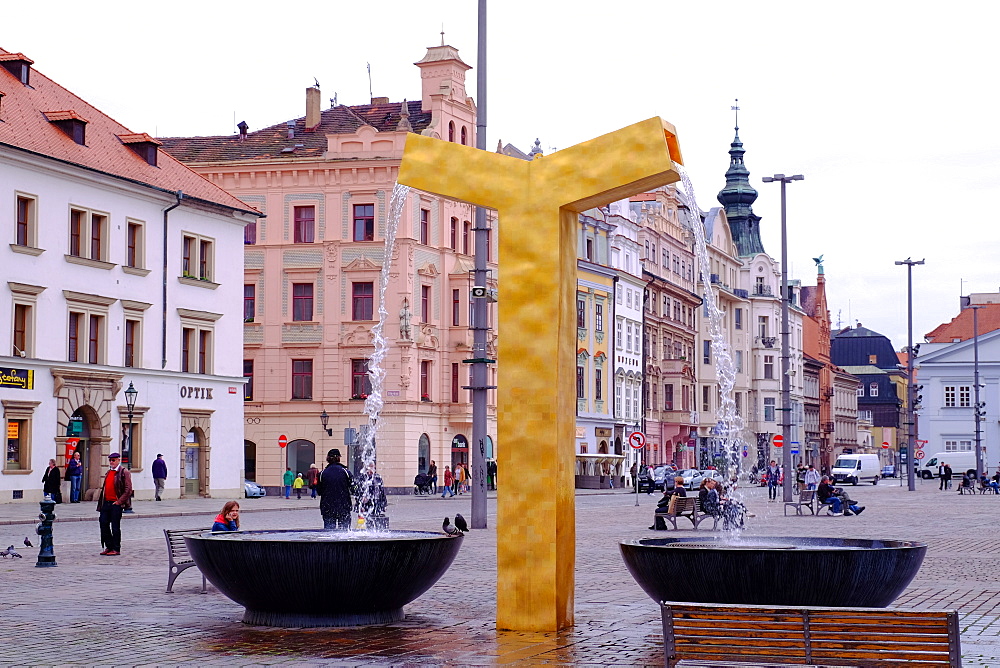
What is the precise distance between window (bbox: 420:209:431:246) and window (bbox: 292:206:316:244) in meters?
4.74

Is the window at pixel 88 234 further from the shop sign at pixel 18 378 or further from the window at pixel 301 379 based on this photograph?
the window at pixel 301 379

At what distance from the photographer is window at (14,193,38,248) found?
42.6m

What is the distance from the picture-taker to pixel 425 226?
210ft

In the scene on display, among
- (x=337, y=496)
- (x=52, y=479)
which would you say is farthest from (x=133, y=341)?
(x=337, y=496)

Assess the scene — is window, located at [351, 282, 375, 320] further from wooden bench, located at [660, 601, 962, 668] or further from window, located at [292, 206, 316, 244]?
wooden bench, located at [660, 601, 962, 668]

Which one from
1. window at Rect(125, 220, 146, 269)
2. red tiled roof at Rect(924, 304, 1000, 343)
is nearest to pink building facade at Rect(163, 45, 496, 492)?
window at Rect(125, 220, 146, 269)

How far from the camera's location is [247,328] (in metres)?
65.1

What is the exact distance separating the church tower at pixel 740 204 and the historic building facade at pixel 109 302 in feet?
229

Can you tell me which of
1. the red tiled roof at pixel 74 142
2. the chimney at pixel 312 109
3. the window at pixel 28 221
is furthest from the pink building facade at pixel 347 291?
the window at pixel 28 221

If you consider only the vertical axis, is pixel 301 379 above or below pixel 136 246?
below

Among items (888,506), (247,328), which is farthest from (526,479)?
(247,328)

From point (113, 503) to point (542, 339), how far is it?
38.2ft

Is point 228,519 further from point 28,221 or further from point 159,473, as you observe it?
point 159,473

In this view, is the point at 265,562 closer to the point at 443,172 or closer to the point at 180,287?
the point at 443,172
